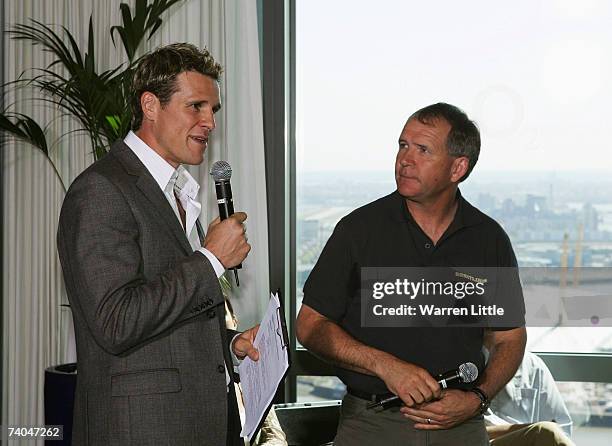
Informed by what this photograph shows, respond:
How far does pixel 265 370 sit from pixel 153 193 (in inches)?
19.4

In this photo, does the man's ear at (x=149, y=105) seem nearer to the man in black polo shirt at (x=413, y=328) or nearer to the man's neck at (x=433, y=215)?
the man in black polo shirt at (x=413, y=328)

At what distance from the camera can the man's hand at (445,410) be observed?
2361mm

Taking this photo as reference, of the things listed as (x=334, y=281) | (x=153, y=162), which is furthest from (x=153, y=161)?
(x=334, y=281)

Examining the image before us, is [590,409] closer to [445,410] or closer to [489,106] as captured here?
[489,106]

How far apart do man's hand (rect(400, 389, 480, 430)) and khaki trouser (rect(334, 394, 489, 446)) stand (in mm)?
51

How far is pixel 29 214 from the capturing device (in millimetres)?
4363

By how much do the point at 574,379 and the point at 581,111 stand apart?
51.7 inches

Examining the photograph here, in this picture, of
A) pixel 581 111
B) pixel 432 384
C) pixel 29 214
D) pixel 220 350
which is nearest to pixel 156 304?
pixel 220 350

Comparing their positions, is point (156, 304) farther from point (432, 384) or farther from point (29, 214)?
point (29, 214)

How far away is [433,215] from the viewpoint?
2650 millimetres


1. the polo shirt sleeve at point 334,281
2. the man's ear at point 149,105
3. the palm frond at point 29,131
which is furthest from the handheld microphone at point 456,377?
the palm frond at point 29,131

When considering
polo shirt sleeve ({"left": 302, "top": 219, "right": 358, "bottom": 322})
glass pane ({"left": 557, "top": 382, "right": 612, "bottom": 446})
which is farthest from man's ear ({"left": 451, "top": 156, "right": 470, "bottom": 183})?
glass pane ({"left": 557, "top": 382, "right": 612, "bottom": 446})

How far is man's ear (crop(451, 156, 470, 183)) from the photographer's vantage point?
266 centimetres

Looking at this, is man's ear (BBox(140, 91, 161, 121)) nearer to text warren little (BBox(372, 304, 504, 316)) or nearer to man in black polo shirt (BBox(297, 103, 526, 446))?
man in black polo shirt (BBox(297, 103, 526, 446))
